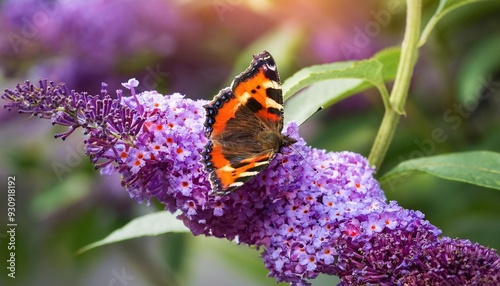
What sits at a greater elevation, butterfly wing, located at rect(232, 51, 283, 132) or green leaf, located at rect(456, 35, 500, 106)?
green leaf, located at rect(456, 35, 500, 106)

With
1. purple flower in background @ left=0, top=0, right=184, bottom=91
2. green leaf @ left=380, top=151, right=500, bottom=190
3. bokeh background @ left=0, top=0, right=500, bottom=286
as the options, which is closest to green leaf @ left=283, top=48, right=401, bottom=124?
green leaf @ left=380, top=151, right=500, bottom=190

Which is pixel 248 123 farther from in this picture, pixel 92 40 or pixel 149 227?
pixel 92 40

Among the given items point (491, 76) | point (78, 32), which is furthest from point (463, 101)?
point (78, 32)

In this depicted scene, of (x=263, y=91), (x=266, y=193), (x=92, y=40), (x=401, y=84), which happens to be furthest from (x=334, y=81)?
(x=92, y=40)

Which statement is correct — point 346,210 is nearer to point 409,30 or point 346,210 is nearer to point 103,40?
point 409,30

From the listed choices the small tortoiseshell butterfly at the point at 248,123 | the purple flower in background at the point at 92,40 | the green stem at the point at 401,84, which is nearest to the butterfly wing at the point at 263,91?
the small tortoiseshell butterfly at the point at 248,123

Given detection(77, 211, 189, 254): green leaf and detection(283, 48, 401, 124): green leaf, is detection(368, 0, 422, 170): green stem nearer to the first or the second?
detection(283, 48, 401, 124): green leaf
